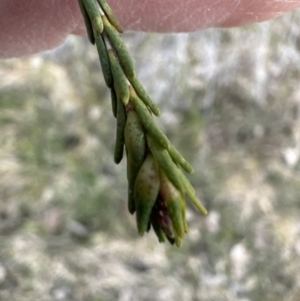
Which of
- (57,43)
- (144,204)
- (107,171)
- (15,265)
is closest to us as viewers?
(144,204)

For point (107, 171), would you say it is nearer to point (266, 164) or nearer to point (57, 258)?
point (57, 258)

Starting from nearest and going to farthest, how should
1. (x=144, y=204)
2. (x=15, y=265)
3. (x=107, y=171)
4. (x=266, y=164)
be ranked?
1. (x=144, y=204)
2. (x=15, y=265)
3. (x=107, y=171)
4. (x=266, y=164)

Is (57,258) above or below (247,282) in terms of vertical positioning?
above

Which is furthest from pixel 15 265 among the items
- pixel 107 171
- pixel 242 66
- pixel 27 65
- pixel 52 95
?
pixel 242 66

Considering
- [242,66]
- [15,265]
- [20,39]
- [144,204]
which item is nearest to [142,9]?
[20,39]

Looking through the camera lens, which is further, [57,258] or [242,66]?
[242,66]

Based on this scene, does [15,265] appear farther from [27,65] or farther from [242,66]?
[242,66]

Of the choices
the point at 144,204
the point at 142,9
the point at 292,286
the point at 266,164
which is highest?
the point at 266,164
